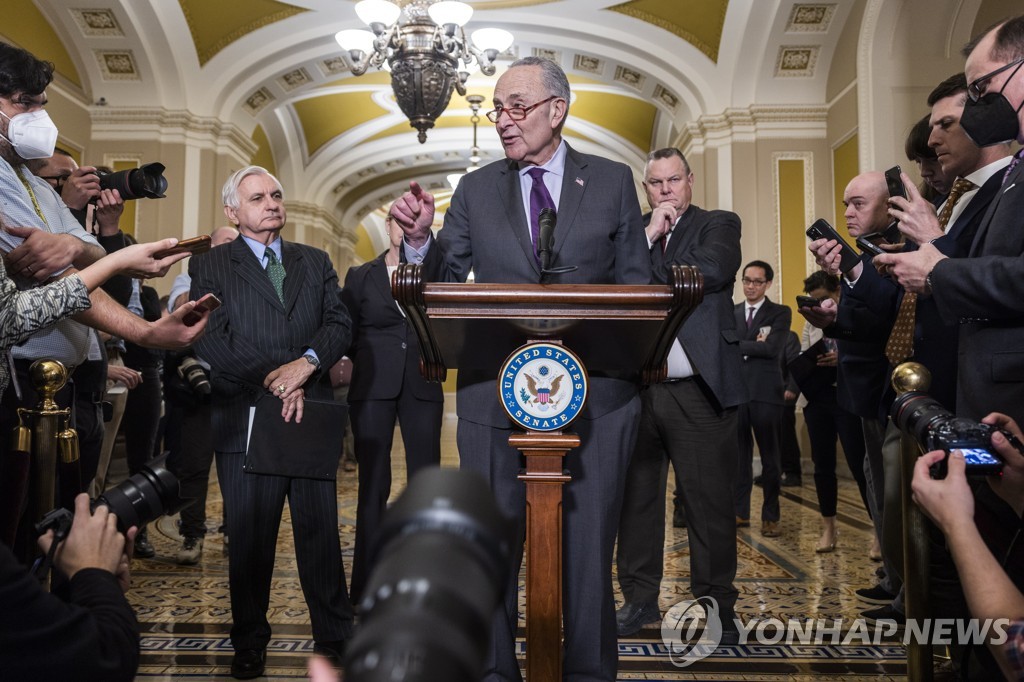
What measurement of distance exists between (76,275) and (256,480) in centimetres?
95

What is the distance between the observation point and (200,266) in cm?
246

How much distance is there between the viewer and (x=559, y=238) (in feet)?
5.88

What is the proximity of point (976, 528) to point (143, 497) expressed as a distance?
124 centimetres

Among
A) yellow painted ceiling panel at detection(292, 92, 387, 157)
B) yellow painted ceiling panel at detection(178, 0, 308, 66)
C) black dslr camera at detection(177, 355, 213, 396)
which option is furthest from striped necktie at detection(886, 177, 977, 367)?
yellow painted ceiling panel at detection(292, 92, 387, 157)

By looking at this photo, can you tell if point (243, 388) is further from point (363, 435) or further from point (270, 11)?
point (270, 11)

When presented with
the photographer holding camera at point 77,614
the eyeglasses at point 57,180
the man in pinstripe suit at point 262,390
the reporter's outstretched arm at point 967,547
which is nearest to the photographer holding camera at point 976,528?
the reporter's outstretched arm at point 967,547

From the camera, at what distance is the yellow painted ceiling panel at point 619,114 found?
1148 cm

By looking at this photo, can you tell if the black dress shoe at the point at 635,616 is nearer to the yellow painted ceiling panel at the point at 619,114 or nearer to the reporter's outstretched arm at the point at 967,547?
the reporter's outstretched arm at the point at 967,547

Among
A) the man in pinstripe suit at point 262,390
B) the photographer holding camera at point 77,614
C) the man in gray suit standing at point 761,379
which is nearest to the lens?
the photographer holding camera at point 77,614

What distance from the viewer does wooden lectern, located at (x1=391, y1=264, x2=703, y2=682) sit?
137cm

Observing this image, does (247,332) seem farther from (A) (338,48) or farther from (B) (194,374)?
(A) (338,48)

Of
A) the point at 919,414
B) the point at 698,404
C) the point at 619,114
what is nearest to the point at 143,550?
the point at 698,404

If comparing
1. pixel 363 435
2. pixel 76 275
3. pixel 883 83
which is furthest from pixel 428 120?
pixel 76 275

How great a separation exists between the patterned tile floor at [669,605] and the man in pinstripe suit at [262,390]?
187mm
